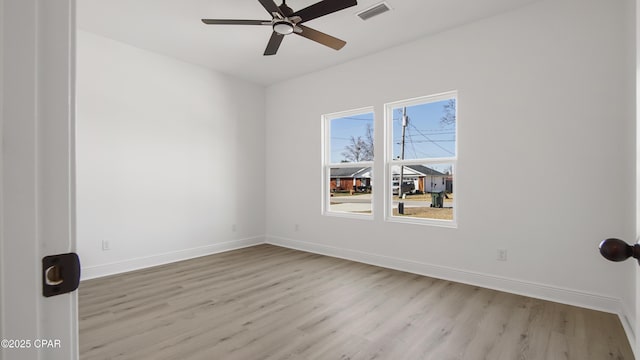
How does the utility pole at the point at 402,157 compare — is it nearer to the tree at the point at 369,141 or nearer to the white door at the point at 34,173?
the tree at the point at 369,141

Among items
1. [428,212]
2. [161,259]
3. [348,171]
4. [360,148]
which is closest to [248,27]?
[360,148]

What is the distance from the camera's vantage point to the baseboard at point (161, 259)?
12.4 ft

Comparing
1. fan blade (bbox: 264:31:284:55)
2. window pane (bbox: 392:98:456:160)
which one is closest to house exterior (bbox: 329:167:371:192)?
window pane (bbox: 392:98:456:160)

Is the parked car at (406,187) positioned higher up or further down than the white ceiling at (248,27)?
further down

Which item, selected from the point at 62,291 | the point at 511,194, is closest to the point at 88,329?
the point at 62,291

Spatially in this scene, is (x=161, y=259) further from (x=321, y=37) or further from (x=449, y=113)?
(x=449, y=113)

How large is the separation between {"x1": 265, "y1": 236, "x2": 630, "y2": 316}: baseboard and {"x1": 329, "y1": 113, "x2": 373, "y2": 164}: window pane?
1.45m

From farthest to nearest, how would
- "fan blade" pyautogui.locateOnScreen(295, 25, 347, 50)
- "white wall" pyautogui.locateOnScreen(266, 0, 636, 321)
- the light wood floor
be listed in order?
"fan blade" pyautogui.locateOnScreen(295, 25, 347, 50) < "white wall" pyautogui.locateOnScreen(266, 0, 636, 321) < the light wood floor

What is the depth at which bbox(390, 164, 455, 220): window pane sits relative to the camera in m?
3.90

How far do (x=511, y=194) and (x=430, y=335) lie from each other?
1841mm

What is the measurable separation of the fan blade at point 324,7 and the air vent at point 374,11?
0.75m

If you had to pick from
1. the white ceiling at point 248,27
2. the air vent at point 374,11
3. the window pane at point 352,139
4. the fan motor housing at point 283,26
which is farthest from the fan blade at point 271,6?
the window pane at point 352,139

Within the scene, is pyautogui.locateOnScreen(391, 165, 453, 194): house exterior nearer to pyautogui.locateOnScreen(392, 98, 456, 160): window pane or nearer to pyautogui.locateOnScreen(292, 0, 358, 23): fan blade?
pyautogui.locateOnScreen(392, 98, 456, 160): window pane

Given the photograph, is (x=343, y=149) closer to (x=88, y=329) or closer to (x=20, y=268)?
(x=88, y=329)
